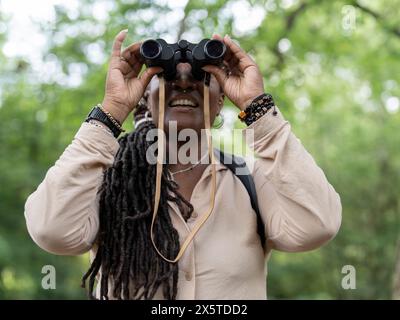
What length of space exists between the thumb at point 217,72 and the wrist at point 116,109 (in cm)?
35

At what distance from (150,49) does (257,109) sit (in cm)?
47

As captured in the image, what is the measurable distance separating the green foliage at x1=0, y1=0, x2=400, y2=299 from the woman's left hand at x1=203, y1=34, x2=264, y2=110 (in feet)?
10.8

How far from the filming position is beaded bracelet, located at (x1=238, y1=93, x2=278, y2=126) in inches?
85.0

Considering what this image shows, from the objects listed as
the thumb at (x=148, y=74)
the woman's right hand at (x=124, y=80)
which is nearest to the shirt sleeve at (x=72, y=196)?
the woman's right hand at (x=124, y=80)

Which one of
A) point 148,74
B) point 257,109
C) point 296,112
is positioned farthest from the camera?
point 296,112

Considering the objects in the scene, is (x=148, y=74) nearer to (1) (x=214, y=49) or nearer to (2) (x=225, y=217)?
(1) (x=214, y=49)


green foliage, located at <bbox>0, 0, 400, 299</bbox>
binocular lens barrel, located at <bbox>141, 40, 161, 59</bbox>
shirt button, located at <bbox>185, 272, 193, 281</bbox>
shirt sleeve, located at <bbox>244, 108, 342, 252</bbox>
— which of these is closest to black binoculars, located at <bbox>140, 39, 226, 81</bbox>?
binocular lens barrel, located at <bbox>141, 40, 161, 59</bbox>

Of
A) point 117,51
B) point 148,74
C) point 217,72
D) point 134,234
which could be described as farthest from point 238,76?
point 134,234

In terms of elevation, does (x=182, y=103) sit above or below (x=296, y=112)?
below

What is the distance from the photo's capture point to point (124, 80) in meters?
2.29

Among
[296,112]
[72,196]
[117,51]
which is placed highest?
[296,112]

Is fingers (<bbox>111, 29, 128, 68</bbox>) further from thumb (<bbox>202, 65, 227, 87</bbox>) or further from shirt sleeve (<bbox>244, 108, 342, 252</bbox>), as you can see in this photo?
shirt sleeve (<bbox>244, 108, 342, 252</bbox>)

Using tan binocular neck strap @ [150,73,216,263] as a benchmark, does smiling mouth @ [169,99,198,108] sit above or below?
above
